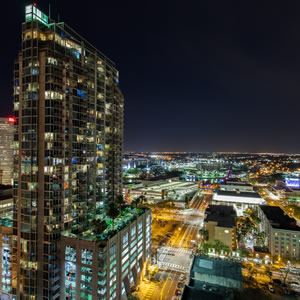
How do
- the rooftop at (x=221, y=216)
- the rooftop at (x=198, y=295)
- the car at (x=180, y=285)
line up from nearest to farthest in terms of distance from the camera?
the rooftop at (x=198, y=295) → the car at (x=180, y=285) → the rooftop at (x=221, y=216)

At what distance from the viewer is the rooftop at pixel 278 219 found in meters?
83.3

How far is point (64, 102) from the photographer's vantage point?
5091 cm

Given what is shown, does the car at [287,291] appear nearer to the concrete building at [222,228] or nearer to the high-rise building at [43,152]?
the concrete building at [222,228]

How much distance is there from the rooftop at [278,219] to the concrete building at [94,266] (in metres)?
62.9

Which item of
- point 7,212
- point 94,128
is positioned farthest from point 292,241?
point 7,212

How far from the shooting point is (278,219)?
91188 mm

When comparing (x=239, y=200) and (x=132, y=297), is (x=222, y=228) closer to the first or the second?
(x=132, y=297)

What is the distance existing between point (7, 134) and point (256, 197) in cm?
18316

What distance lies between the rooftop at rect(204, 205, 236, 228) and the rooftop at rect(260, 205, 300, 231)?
49.3 ft

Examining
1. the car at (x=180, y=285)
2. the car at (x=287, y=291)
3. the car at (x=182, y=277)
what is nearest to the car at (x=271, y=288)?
the car at (x=287, y=291)

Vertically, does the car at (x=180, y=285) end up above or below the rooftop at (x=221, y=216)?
below

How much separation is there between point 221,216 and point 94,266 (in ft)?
217

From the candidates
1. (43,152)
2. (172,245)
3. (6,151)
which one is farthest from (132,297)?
(6,151)

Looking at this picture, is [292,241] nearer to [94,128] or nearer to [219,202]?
[219,202]
